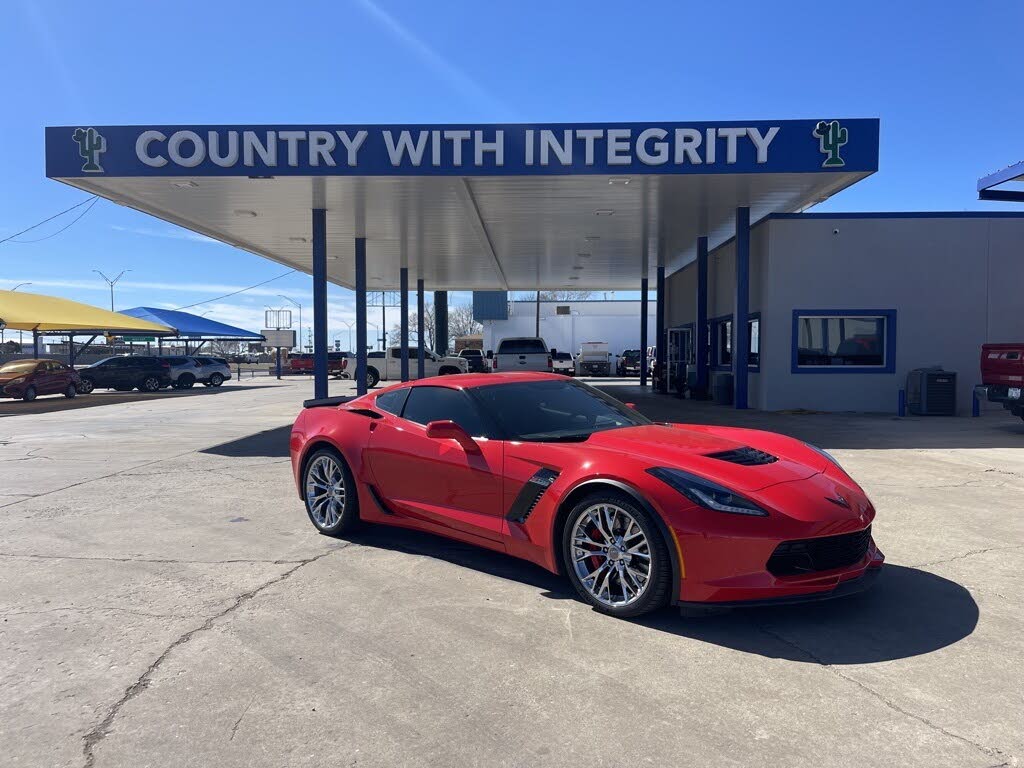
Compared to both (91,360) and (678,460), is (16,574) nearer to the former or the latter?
(678,460)

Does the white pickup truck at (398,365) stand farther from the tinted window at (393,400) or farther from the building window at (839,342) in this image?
the tinted window at (393,400)

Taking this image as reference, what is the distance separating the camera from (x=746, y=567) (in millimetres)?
3527

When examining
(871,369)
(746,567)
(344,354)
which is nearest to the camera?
(746,567)

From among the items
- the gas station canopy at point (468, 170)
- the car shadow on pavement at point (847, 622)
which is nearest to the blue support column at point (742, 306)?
the gas station canopy at point (468, 170)

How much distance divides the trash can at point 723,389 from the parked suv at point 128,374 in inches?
890

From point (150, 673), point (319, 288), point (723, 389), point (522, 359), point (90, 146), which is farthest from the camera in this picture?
point (522, 359)

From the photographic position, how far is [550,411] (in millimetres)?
4957

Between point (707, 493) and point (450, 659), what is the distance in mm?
1544

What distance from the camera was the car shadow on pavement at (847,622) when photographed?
349 centimetres

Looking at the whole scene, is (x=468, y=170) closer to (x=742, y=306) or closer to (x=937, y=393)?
(x=742, y=306)

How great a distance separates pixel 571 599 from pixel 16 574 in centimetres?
385

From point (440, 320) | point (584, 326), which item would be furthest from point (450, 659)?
point (584, 326)

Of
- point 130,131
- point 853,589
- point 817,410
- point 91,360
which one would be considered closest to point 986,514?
point 853,589

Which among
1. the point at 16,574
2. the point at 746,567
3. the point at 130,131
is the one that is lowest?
the point at 16,574
